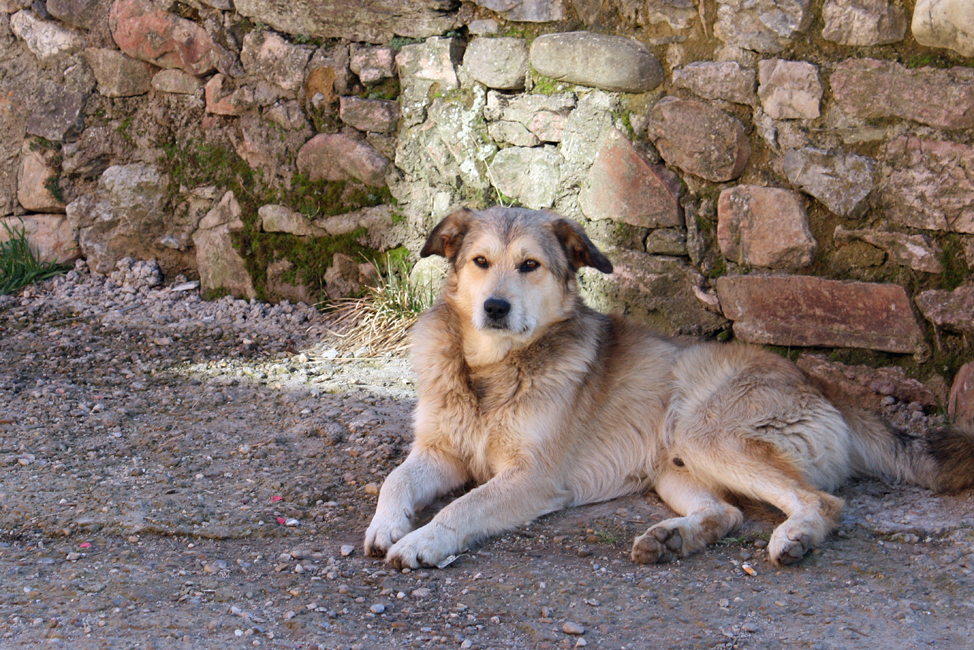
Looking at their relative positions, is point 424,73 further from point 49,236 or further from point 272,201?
point 49,236

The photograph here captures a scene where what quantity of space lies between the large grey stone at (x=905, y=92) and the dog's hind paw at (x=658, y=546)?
92.2 inches

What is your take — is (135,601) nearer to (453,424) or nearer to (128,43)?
(453,424)

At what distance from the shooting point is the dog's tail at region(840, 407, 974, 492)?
3.57 metres

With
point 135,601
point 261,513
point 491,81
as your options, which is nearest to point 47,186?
point 491,81

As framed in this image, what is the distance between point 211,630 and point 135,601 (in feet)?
1.04

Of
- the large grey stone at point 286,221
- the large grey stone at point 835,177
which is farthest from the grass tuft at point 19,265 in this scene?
the large grey stone at point 835,177

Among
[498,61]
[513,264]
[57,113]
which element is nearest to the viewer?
[513,264]

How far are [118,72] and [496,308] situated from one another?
4.14 m

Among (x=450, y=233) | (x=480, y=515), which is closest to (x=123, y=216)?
(x=450, y=233)

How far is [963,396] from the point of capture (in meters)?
4.09

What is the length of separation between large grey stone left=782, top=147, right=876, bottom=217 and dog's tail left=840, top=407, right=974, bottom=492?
3.71 feet

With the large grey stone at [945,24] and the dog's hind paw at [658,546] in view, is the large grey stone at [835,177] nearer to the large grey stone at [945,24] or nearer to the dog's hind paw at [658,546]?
the large grey stone at [945,24]

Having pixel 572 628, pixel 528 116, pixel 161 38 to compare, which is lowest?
pixel 572 628

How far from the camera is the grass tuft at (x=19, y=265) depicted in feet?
20.5
